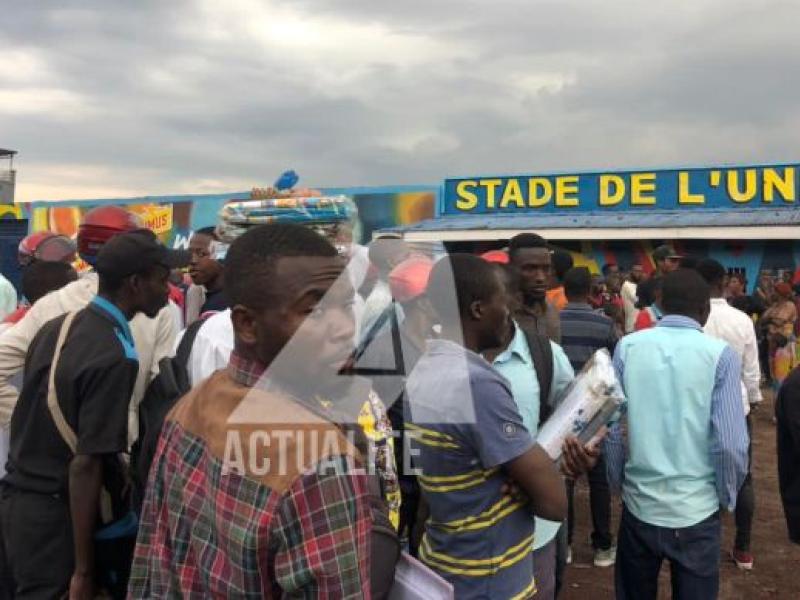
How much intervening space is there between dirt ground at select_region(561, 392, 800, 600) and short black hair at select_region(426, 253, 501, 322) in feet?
9.55

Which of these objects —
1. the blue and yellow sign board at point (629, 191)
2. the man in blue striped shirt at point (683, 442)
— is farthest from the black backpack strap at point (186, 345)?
the blue and yellow sign board at point (629, 191)

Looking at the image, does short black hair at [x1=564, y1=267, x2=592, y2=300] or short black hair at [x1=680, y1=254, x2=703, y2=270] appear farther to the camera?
short black hair at [x1=680, y1=254, x2=703, y2=270]

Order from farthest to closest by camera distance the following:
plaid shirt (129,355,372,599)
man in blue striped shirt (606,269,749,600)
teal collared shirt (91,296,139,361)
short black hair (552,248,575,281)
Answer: short black hair (552,248,575,281)
man in blue striped shirt (606,269,749,600)
teal collared shirt (91,296,139,361)
plaid shirt (129,355,372,599)

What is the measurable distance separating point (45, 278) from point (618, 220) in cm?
1234

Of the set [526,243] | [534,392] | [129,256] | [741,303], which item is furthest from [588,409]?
[741,303]

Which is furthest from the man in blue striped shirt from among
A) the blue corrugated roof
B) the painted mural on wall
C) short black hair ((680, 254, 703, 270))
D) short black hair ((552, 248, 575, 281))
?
the painted mural on wall

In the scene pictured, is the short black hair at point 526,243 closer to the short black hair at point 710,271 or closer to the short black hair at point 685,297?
the short black hair at point 685,297

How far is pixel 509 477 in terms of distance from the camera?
2113mm

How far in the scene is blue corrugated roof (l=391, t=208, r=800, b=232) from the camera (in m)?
13.2

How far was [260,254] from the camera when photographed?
138cm

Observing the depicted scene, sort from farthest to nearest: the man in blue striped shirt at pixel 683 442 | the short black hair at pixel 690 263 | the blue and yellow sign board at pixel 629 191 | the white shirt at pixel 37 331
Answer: the blue and yellow sign board at pixel 629 191, the short black hair at pixel 690 263, the man in blue striped shirt at pixel 683 442, the white shirt at pixel 37 331

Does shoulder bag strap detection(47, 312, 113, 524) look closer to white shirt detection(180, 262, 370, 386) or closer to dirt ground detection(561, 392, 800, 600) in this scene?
white shirt detection(180, 262, 370, 386)

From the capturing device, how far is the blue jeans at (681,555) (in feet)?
9.93

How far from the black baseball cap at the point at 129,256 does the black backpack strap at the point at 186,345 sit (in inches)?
14.4
